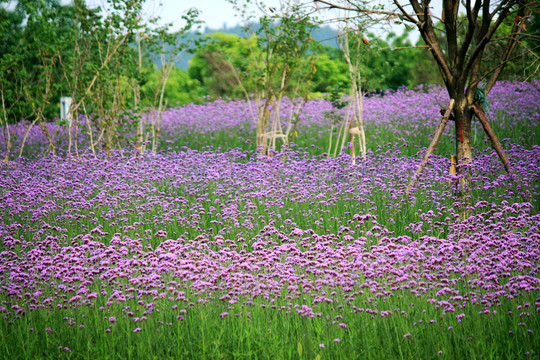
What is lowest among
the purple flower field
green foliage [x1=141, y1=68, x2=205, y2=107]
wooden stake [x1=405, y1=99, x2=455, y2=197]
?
the purple flower field

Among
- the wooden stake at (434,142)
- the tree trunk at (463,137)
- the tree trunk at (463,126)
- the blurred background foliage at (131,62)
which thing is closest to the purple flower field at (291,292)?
the wooden stake at (434,142)

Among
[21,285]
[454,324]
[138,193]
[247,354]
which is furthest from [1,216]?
[454,324]

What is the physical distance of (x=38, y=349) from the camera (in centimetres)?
424

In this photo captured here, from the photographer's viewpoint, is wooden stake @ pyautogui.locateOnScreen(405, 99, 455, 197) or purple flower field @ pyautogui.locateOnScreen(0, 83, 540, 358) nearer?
purple flower field @ pyautogui.locateOnScreen(0, 83, 540, 358)

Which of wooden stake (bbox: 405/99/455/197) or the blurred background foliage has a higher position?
the blurred background foliage

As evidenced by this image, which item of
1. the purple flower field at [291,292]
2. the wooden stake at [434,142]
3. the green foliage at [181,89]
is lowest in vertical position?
the purple flower field at [291,292]

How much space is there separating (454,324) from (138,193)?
511 cm

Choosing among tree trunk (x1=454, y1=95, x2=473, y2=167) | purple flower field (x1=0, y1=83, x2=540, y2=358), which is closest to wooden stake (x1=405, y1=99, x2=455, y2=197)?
tree trunk (x1=454, y1=95, x2=473, y2=167)

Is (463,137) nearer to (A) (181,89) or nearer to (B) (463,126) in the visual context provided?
(B) (463,126)

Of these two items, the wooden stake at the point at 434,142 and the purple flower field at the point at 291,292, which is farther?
the wooden stake at the point at 434,142

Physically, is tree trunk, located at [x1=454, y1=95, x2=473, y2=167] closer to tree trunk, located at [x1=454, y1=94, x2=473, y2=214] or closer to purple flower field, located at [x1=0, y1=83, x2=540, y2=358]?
tree trunk, located at [x1=454, y1=94, x2=473, y2=214]

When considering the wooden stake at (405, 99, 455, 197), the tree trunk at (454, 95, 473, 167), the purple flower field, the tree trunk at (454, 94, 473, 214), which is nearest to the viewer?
the purple flower field

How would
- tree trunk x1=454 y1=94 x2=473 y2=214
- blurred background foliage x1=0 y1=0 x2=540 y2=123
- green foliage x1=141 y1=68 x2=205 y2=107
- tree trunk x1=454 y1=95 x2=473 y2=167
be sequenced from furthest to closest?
green foliage x1=141 y1=68 x2=205 y2=107 → blurred background foliage x1=0 y1=0 x2=540 y2=123 → tree trunk x1=454 y1=95 x2=473 y2=167 → tree trunk x1=454 y1=94 x2=473 y2=214

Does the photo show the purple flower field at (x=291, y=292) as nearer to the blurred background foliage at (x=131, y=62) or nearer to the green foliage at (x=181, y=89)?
the blurred background foliage at (x=131, y=62)
